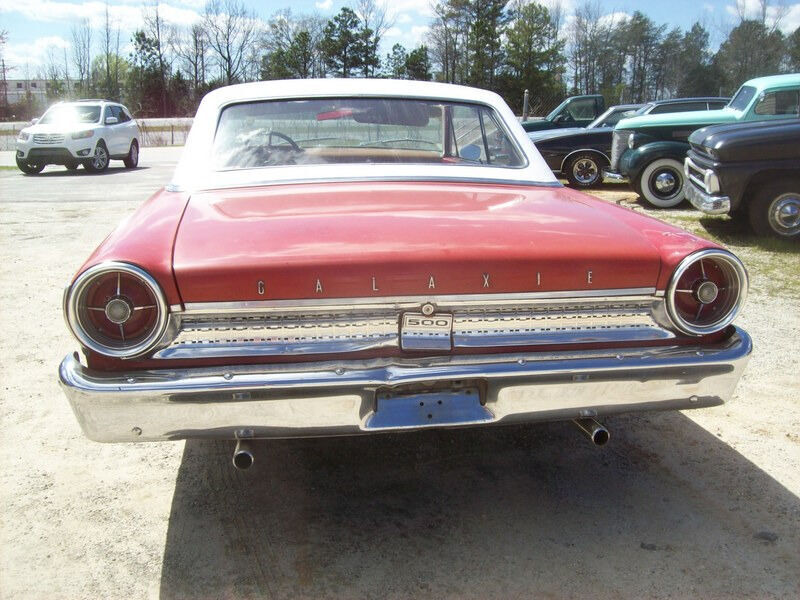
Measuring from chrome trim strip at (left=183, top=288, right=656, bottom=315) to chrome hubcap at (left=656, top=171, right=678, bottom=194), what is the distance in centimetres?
830

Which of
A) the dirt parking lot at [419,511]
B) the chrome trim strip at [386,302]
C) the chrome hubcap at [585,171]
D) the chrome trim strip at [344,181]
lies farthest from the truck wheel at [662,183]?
the chrome trim strip at [386,302]

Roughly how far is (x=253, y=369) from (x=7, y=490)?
1369mm

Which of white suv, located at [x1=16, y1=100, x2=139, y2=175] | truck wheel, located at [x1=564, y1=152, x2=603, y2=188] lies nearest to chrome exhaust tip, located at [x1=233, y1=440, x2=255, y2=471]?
truck wheel, located at [x1=564, y1=152, x2=603, y2=188]

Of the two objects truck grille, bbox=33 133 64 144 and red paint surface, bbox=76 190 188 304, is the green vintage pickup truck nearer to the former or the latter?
red paint surface, bbox=76 190 188 304

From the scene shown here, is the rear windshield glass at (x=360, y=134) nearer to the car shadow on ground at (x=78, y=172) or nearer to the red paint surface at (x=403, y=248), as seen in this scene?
the red paint surface at (x=403, y=248)

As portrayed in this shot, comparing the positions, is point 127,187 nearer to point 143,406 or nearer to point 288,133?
point 288,133

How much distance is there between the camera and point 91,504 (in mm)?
2693

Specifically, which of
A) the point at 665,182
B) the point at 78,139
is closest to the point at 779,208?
the point at 665,182

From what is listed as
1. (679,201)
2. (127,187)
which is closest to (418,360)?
(679,201)

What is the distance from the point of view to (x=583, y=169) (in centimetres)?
1205

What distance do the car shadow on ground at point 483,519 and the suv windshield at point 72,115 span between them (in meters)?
15.3

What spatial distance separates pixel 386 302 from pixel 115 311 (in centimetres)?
80

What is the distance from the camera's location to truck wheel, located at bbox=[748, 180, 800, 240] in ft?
23.4

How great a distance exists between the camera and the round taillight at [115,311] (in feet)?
6.90
